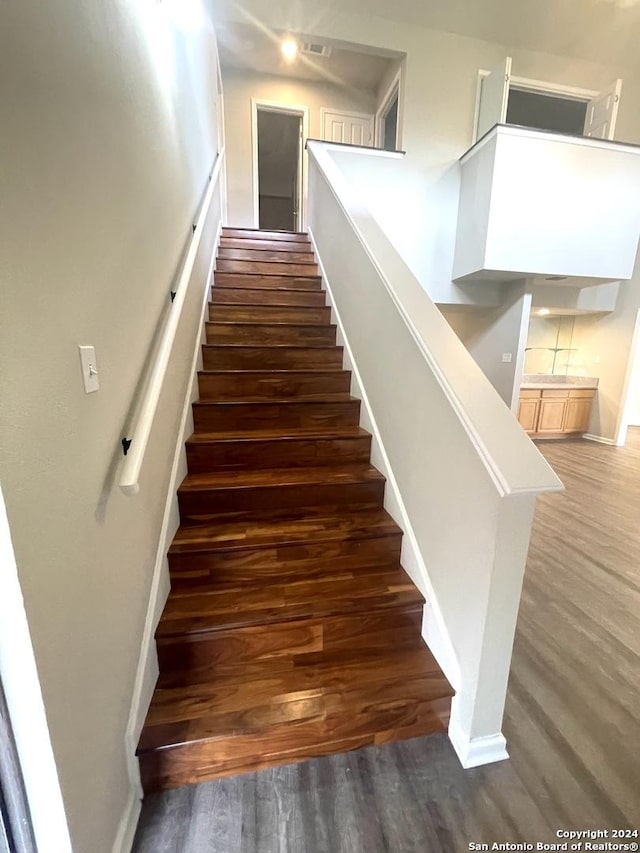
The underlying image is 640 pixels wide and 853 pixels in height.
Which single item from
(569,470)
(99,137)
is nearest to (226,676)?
(99,137)

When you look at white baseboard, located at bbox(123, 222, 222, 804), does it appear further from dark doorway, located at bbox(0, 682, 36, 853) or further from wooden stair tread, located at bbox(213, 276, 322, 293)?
wooden stair tread, located at bbox(213, 276, 322, 293)

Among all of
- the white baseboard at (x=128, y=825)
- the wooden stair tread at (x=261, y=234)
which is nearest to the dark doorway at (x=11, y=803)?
the white baseboard at (x=128, y=825)

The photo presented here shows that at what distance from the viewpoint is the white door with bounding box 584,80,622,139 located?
13.3 ft

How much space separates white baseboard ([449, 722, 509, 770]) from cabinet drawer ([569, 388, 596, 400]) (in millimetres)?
5574

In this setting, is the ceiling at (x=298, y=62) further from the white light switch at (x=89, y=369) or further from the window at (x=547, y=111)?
the white light switch at (x=89, y=369)

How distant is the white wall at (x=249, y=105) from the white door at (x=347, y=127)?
82 millimetres

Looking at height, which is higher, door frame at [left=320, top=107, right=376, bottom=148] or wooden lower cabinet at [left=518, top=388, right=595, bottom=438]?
door frame at [left=320, top=107, right=376, bottom=148]

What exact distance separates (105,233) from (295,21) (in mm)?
4472

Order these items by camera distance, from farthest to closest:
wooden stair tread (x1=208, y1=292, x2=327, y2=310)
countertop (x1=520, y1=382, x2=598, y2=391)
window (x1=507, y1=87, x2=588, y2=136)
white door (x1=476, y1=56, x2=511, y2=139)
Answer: countertop (x1=520, y1=382, x2=598, y2=391)
window (x1=507, y1=87, x2=588, y2=136)
white door (x1=476, y1=56, x2=511, y2=139)
wooden stair tread (x1=208, y1=292, x2=327, y2=310)

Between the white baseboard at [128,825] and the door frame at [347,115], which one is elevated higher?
the door frame at [347,115]

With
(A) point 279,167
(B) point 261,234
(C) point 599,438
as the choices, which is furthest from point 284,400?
(A) point 279,167

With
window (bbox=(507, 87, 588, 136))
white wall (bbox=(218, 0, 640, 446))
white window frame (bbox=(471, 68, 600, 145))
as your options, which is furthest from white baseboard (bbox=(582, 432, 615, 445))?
white window frame (bbox=(471, 68, 600, 145))

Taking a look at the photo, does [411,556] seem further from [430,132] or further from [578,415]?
[578,415]

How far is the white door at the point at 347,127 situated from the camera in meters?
5.30
